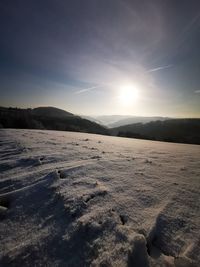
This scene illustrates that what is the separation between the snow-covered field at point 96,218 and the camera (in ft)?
3.48

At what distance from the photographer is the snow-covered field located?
106 cm

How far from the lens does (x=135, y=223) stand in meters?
1.38

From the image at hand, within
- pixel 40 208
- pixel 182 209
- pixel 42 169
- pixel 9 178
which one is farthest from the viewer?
pixel 42 169

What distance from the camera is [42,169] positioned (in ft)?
8.31

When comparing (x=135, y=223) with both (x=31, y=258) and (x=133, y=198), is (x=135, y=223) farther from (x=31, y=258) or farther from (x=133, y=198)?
(x=31, y=258)

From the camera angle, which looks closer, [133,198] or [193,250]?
[193,250]

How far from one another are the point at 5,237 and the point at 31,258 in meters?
0.34

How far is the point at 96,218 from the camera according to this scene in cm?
141

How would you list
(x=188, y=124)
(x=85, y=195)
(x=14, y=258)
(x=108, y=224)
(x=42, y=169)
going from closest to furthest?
1. (x=14, y=258)
2. (x=108, y=224)
3. (x=85, y=195)
4. (x=42, y=169)
5. (x=188, y=124)

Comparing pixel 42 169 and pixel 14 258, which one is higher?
pixel 42 169

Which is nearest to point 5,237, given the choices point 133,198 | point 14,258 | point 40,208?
point 14,258

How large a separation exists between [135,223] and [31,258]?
0.92 m

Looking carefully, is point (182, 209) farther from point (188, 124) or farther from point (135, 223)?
point (188, 124)

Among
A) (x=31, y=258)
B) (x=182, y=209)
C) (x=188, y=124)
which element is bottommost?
(x=31, y=258)
